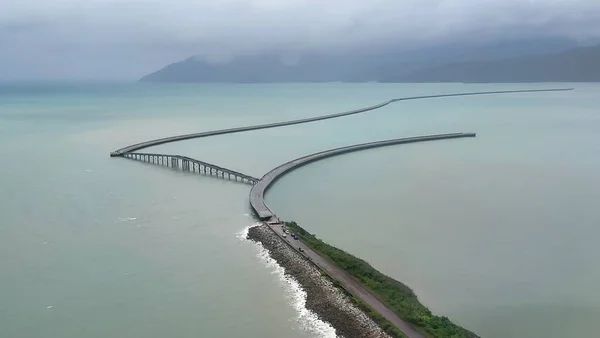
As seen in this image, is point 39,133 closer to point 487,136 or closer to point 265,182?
point 265,182

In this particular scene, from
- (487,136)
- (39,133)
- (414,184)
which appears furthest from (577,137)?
(39,133)

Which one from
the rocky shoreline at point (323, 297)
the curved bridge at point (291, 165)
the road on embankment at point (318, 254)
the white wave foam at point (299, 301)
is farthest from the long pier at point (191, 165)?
the white wave foam at point (299, 301)

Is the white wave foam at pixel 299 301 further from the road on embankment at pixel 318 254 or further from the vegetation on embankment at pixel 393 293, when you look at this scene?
the vegetation on embankment at pixel 393 293

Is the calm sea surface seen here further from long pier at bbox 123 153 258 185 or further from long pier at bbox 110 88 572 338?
long pier at bbox 123 153 258 185

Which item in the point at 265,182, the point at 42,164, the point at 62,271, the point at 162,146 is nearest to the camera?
the point at 62,271

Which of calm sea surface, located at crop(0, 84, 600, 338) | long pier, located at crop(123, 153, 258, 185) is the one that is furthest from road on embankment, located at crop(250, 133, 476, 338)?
long pier, located at crop(123, 153, 258, 185)

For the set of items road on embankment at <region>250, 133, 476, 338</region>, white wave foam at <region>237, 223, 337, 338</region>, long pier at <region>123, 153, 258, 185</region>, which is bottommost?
white wave foam at <region>237, 223, 337, 338</region>

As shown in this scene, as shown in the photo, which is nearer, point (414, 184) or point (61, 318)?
point (61, 318)
